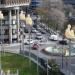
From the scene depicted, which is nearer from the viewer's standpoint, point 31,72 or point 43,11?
point 31,72

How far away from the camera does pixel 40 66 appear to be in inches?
1034

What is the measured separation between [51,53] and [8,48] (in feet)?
16.4

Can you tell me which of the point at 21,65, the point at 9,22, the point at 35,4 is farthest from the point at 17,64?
the point at 35,4

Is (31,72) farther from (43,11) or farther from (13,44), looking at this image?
(43,11)

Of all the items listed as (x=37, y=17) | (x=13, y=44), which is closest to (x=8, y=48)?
(x=13, y=44)

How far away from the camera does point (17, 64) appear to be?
27.8 meters

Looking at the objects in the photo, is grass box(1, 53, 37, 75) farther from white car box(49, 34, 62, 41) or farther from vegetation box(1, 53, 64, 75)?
white car box(49, 34, 62, 41)

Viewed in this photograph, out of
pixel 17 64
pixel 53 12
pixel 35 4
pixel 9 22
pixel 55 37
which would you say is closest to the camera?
pixel 17 64

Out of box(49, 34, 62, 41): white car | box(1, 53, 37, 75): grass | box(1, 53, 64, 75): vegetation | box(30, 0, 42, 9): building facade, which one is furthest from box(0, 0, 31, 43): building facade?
box(30, 0, 42, 9): building facade

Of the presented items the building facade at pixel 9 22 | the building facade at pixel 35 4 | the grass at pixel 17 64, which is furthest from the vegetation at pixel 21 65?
the building facade at pixel 35 4

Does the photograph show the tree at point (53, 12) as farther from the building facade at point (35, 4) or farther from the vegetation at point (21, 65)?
the vegetation at point (21, 65)

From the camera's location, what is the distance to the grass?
25.8 meters

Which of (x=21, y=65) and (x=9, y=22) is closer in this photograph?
(x=21, y=65)

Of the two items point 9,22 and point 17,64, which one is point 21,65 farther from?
point 9,22
